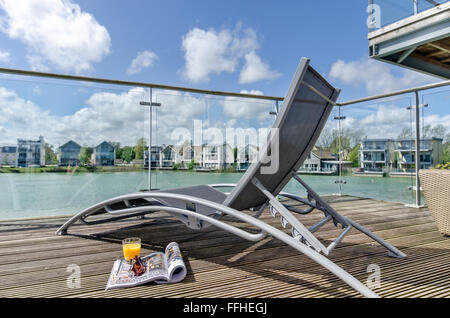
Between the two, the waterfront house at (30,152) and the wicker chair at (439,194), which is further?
the waterfront house at (30,152)

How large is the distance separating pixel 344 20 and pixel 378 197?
78.8 ft

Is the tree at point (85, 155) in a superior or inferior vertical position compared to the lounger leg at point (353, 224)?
superior

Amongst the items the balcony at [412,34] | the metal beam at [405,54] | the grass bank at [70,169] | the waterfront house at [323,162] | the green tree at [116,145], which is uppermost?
the balcony at [412,34]

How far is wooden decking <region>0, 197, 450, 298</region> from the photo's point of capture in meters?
1.52

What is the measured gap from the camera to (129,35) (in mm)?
31922

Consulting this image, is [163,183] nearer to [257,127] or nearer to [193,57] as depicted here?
[257,127]

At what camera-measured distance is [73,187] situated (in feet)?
10.9

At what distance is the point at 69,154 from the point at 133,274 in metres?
2.18

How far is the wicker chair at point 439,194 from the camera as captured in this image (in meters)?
2.46

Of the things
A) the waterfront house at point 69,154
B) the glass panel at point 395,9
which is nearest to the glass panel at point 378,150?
the glass panel at point 395,9

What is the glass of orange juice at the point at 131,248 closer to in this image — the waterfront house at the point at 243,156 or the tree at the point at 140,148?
the tree at the point at 140,148

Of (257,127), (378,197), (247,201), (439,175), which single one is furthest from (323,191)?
(247,201)

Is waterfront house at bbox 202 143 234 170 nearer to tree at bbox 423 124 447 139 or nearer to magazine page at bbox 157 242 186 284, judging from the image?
magazine page at bbox 157 242 186 284

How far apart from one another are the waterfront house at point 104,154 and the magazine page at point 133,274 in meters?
1.83
